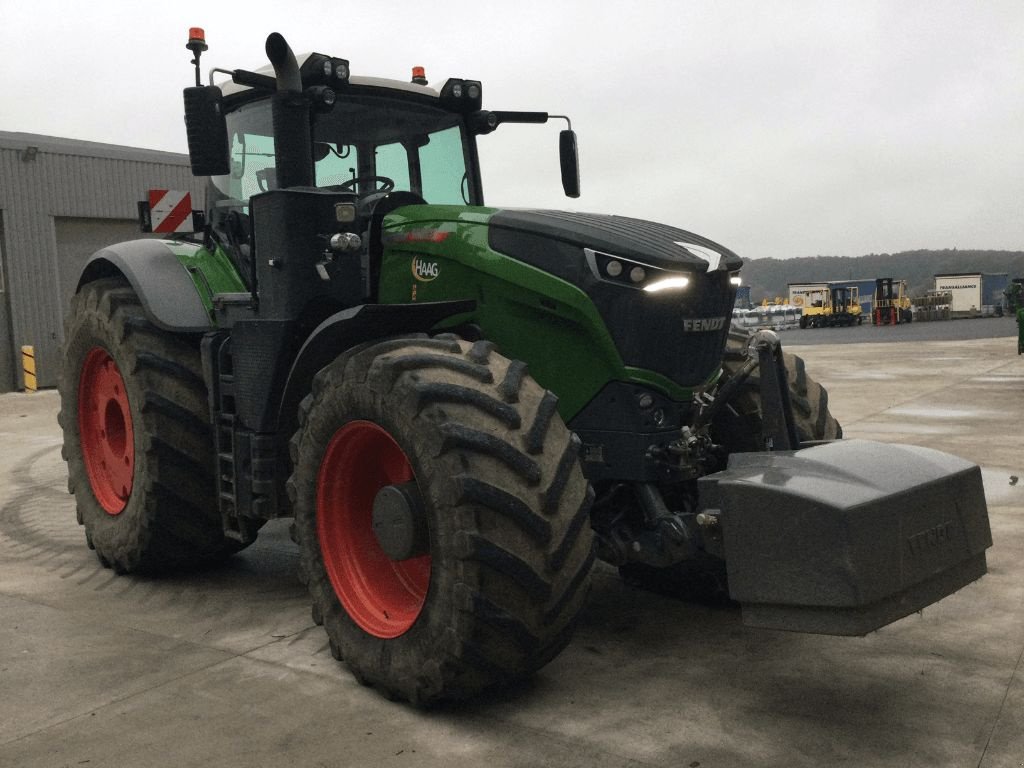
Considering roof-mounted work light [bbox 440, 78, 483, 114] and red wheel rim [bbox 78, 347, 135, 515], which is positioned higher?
roof-mounted work light [bbox 440, 78, 483, 114]

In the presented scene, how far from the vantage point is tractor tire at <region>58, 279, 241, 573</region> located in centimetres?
483

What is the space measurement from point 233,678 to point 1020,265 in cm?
13179

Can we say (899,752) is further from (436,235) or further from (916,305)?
(916,305)

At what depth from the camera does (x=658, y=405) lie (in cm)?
378

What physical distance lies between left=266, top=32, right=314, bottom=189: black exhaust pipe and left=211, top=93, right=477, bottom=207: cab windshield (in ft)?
1.28

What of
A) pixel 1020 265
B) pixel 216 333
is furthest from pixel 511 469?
pixel 1020 265

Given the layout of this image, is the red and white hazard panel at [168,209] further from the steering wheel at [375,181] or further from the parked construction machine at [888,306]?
the parked construction machine at [888,306]

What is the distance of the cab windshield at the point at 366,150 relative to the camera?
476cm

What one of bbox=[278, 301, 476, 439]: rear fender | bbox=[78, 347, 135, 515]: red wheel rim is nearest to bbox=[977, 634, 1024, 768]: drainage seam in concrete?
bbox=[278, 301, 476, 439]: rear fender

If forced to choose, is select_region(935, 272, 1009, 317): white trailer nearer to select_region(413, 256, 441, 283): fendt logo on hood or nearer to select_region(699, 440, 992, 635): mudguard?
select_region(413, 256, 441, 283): fendt logo on hood

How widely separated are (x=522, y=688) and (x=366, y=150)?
2.63m

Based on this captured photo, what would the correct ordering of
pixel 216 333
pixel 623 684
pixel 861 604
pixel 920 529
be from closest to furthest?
pixel 861 604
pixel 920 529
pixel 623 684
pixel 216 333

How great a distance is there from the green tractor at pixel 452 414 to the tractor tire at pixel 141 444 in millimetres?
17

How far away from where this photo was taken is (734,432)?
4340 millimetres
